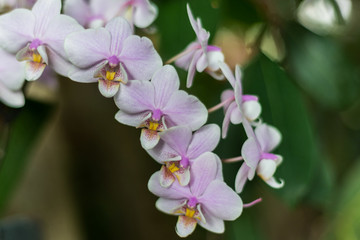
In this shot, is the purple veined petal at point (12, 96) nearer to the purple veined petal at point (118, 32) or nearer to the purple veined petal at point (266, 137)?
the purple veined petal at point (118, 32)

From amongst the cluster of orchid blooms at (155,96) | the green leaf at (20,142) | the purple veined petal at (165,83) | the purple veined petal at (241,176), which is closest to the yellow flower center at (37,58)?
the cluster of orchid blooms at (155,96)

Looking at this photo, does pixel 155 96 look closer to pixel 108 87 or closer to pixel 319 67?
pixel 108 87

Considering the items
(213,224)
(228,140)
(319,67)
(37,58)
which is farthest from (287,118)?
(37,58)

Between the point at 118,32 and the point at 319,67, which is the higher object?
the point at 118,32

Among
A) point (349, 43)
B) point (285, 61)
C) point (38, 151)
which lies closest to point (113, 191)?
point (38, 151)

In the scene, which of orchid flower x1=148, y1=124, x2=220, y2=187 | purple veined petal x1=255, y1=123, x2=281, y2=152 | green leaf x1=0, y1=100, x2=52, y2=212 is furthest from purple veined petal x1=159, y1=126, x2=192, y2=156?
green leaf x1=0, y1=100, x2=52, y2=212
